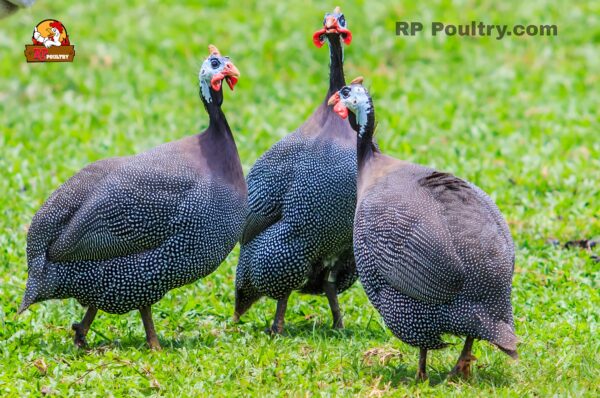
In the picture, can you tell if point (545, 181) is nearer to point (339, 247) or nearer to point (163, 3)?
point (339, 247)

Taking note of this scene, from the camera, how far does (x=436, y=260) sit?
4.29 m

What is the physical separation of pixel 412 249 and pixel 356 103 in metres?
0.97

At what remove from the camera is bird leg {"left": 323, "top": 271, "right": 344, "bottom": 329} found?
5.56 m

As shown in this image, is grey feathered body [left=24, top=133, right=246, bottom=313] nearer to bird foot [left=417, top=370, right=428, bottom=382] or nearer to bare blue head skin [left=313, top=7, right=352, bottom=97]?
bare blue head skin [left=313, top=7, right=352, bottom=97]

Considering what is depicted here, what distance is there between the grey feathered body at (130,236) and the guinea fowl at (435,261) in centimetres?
82

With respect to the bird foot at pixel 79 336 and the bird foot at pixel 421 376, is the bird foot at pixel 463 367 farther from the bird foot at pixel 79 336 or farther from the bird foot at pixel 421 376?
the bird foot at pixel 79 336

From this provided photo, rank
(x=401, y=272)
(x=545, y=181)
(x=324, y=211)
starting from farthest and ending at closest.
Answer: (x=545, y=181) → (x=324, y=211) → (x=401, y=272)

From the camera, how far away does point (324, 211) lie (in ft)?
17.6

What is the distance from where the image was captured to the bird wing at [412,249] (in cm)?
428

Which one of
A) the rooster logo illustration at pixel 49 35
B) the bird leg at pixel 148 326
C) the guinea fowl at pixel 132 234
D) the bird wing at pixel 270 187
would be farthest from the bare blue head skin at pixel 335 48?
the rooster logo illustration at pixel 49 35

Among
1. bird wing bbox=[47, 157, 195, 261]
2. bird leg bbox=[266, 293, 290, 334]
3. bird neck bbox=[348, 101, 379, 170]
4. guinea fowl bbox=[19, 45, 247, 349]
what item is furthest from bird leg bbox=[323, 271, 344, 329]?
bird wing bbox=[47, 157, 195, 261]

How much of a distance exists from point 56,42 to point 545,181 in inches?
143

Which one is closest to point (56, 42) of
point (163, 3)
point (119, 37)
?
point (119, 37)

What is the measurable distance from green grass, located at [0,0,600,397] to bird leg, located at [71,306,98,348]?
0.09 metres
